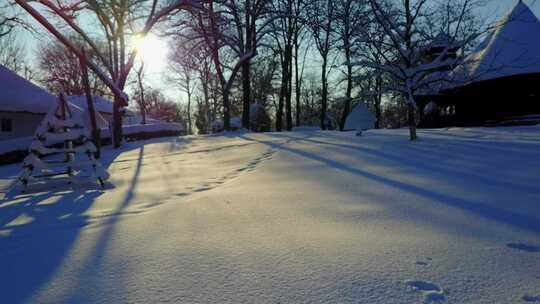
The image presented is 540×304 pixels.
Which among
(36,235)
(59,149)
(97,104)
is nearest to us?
(36,235)

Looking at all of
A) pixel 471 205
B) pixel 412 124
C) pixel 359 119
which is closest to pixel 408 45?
pixel 412 124

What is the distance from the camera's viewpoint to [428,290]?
1506 millimetres

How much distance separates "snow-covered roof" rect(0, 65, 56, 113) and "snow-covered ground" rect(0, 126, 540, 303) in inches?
521

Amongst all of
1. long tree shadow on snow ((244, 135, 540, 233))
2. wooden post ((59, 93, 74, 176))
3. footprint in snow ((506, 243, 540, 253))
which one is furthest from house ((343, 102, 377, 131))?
footprint in snow ((506, 243, 540, 253))

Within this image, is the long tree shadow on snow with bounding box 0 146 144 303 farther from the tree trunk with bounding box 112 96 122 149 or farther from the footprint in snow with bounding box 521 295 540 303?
the tree trunk with bounding box 112 96 122 149

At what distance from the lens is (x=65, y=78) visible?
31.0 metres

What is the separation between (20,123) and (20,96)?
1531 mm

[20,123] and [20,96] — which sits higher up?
[20,96]

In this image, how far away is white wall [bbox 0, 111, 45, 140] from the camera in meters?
14.6

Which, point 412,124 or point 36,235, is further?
point 412,124

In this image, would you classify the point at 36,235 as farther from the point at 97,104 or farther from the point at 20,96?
the point at 97,104

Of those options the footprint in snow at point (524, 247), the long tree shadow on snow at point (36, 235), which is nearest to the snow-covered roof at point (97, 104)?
the long tree shadow on snow at point (36, 235)

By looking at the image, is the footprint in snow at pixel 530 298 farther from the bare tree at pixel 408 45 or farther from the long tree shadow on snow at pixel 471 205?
the bare tree at pixel 408 45

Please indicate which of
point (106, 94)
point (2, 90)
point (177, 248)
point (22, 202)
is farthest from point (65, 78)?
point (177, 248)
